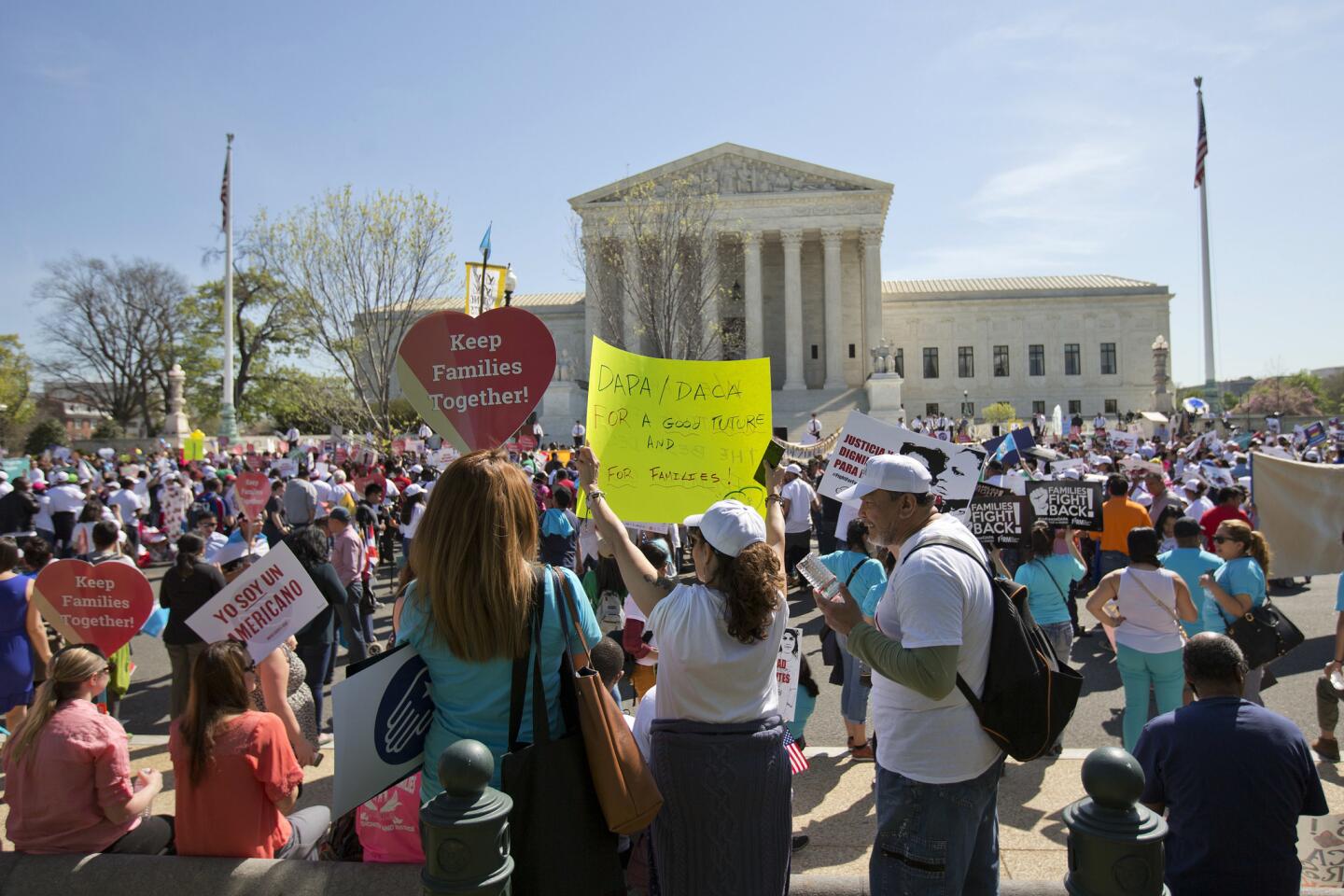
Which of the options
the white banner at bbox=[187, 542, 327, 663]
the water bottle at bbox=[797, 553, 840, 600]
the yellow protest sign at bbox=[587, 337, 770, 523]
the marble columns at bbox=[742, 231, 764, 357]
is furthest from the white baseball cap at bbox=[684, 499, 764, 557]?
the marble columns at bbox=[742, 231, 764, 357]

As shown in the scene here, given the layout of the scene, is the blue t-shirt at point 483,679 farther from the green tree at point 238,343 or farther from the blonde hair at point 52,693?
the green tree at point 238,343

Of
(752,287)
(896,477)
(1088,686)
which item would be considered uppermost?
(752,287)

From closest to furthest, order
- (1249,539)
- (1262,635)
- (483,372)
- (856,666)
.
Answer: (483,372) < (1262,635) < (1249,539) < (856,666)

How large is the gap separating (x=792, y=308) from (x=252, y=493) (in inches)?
1694

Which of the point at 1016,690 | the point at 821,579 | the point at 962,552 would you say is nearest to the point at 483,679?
the point at 821,579

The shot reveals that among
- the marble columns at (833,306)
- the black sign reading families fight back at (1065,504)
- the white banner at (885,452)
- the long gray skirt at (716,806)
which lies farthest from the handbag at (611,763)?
the marble columns at (833,306)

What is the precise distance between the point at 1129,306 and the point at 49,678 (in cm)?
6714

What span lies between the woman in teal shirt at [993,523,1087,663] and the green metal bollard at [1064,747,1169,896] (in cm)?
462

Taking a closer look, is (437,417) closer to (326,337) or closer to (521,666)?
(521,666)

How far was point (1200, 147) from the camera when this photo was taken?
118 ft

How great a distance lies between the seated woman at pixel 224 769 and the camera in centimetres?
337

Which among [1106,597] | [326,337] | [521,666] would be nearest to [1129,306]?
[326,337]

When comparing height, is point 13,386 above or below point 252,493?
above

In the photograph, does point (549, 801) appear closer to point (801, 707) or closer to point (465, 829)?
point (465, 829)
